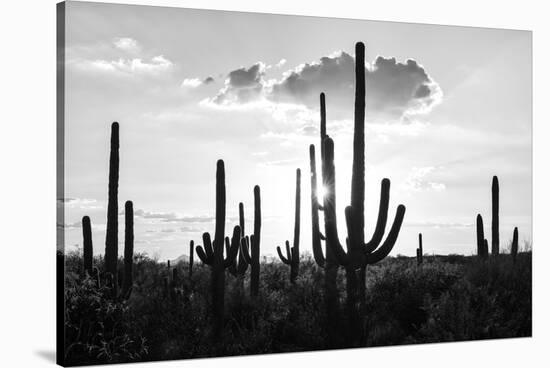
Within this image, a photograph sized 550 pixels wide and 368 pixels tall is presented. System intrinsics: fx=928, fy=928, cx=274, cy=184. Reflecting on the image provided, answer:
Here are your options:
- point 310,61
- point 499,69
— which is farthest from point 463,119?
point 310,61

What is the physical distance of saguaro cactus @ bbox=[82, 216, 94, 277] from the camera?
14.4 m

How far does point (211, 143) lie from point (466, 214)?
5193mm

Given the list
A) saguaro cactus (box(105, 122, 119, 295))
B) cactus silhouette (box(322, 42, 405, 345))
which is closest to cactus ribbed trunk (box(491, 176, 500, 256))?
cactus silhouette (box(322, 42, 405, 345))

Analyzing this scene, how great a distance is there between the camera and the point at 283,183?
16.2m

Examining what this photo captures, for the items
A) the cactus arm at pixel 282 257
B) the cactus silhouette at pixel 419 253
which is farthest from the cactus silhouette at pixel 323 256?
the cactus silhouette at pixel 419 253

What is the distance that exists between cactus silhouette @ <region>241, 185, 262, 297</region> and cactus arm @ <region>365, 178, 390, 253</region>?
76.5 inches

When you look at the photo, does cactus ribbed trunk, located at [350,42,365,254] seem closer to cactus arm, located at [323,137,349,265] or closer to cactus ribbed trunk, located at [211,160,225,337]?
cactus arm, located at [323,137,349,265]

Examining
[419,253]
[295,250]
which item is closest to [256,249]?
[295,250]

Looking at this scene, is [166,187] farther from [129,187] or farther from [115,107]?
[115,107]

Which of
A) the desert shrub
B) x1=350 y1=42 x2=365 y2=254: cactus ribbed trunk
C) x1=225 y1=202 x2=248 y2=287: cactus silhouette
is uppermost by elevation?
x1=350 y1=42 x2=365 y2=254: cactus ribbed trunk

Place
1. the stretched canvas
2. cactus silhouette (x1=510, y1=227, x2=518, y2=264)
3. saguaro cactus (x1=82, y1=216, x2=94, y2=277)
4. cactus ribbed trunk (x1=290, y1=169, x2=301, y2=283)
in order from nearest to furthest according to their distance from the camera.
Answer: saguaro cactus (x1=82, y1=216, x2=94, y2=277), the stretched canvas, cactus ribbed trunk (x1=290, y1=169, x2=301, y2=283), cactus silhouette (x1=510, y1=227, x2=518, y2=264)

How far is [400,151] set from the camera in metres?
16.8

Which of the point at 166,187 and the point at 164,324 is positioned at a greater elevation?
the point at 166,187

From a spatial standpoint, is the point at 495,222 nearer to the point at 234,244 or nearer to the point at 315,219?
the point at 315,219
